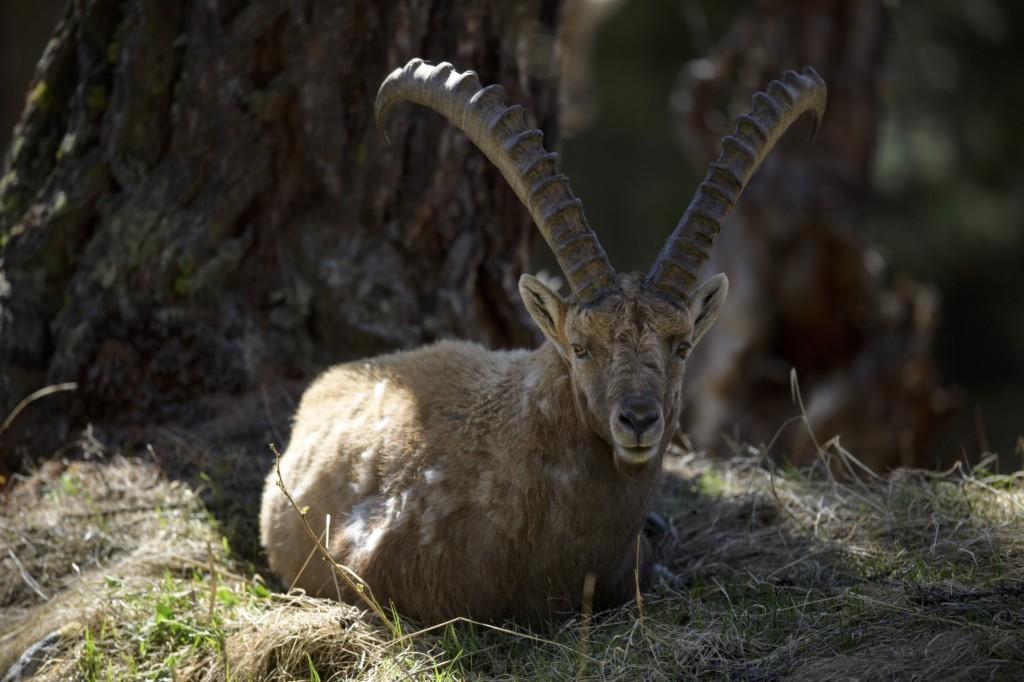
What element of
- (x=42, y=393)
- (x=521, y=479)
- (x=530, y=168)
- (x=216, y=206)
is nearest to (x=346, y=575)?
(x=521, y=479)

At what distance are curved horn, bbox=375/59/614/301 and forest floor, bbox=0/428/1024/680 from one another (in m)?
1.66

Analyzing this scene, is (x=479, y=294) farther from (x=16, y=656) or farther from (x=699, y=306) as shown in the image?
(x=16, y=656)

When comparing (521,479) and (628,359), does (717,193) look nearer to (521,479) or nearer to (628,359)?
(628,359)

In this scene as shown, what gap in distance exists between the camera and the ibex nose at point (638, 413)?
17.2ft

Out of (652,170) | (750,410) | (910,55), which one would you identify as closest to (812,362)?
(750,410)

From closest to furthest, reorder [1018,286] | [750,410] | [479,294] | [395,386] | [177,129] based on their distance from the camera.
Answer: [395,386]
[177,129]
[479,294]
[750,410]
[1018,286]

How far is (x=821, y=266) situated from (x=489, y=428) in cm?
1002

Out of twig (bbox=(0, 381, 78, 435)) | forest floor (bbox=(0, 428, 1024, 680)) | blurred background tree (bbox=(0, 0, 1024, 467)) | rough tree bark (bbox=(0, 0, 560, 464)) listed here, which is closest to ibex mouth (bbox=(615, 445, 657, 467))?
forest floor (bbox=(0, 428, 1024, 680))

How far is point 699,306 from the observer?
6043mm

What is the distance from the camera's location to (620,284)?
5773 millimetres

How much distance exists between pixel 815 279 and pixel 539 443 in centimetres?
1014

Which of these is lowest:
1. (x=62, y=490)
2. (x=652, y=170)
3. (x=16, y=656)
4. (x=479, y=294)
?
(x=16, y=656)

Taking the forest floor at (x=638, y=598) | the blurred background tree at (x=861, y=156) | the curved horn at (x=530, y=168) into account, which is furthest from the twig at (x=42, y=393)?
the curved horn at (x=530, y=168)

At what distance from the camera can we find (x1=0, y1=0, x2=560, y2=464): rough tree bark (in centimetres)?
788
